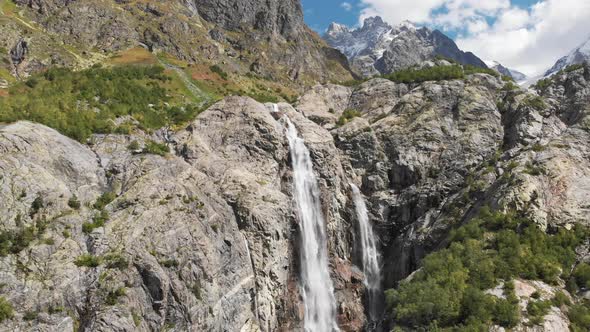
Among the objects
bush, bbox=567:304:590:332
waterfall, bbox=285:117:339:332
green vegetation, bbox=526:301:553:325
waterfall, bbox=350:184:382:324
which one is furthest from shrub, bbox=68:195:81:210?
bush, bbox=567:304:590:332

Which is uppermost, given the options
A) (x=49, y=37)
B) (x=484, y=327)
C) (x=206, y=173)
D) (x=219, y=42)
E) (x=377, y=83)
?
(x=219, y=42)

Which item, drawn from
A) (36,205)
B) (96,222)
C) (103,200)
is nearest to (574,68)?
(103,200)

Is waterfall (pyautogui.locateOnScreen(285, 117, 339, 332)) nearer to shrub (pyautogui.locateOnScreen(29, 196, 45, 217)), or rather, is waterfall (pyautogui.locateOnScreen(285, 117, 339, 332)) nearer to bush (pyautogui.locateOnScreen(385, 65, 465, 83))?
shrub (pyautogui.locateOnScreen(29, 196, 45, 217))

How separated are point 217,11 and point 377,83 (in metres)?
102

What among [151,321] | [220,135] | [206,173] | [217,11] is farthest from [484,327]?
[217,11]

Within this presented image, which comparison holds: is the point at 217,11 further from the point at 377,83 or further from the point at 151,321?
the point at 151,321

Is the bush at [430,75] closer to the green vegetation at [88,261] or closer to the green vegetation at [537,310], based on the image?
the green vegetation at [537,310]

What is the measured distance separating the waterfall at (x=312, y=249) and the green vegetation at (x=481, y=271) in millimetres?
11384

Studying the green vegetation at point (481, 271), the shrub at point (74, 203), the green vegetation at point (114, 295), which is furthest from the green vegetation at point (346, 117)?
the green vegetation at point (114, 295)

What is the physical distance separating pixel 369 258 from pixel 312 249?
971cm

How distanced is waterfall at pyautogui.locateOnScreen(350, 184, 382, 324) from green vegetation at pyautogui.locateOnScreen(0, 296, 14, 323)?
39.0 m

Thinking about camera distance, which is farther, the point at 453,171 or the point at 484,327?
the point at 453,171

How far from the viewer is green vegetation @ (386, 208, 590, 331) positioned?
37.0 meters

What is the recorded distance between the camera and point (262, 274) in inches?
1833
